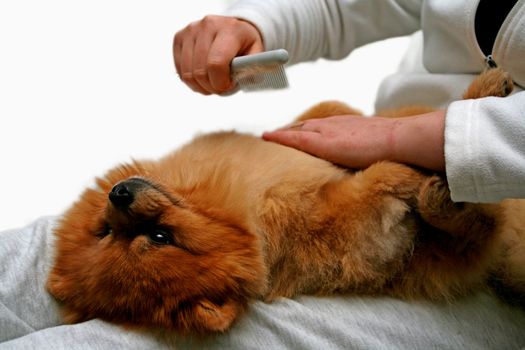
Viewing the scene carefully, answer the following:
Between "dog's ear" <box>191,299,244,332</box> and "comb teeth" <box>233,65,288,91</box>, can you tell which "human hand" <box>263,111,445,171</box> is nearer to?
"comb teeth" <box>233,65,288,91</box>

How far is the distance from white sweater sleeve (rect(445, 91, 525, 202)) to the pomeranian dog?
5 centimetres

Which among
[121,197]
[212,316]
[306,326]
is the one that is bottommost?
[306,326]

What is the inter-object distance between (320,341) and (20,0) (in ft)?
6.38

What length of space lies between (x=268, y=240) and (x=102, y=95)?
1203mm

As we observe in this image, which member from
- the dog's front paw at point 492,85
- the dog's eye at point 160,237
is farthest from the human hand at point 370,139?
the dog's eye at point 160,237

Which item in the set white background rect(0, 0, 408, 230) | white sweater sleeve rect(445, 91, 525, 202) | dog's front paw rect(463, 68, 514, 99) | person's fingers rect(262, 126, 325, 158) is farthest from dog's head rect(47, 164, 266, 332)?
white background rect(0, 0, 408, 230)

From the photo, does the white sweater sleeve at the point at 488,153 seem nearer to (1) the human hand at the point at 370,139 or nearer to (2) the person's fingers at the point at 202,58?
(1) the human hand at the point at 370,139

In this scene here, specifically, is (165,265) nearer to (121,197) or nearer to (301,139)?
(121,197)

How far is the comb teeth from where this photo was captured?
3.80 feet

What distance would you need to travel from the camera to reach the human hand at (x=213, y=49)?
3.96 feet

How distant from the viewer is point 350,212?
1042 millimetres

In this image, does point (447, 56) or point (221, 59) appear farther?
point (447, 56)

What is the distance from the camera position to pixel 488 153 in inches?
36.8

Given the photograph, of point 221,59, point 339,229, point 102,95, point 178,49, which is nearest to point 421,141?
point 339,229
